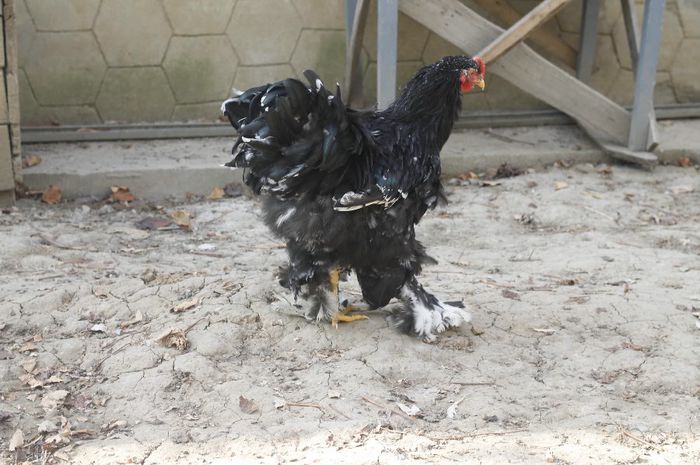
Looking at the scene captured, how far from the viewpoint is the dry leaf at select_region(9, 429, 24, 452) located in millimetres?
3420

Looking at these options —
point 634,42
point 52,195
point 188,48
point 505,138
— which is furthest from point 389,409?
point 634,42

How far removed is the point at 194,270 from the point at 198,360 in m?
1.30

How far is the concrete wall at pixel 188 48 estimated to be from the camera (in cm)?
738

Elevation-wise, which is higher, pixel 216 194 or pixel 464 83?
pixel 464 83

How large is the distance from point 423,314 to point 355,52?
3.64m

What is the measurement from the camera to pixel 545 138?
8.02 meters

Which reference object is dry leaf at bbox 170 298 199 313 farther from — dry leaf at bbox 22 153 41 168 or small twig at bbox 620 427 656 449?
dry leaf at bbox 22 153 41 168

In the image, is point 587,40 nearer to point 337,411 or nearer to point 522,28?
point 522,28

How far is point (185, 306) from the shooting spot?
15.1 feet

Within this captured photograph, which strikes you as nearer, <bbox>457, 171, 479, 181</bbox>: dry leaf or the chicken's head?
the chicken's head

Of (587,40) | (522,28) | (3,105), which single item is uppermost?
(522,28)

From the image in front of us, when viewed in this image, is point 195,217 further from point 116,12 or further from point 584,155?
point 584,155

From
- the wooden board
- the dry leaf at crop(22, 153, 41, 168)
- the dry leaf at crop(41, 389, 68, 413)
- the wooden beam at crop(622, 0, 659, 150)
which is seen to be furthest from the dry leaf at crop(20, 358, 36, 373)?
the wooden beam at crop(622, 0, 659, 150)

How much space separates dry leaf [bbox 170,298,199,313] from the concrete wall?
3561 mm
